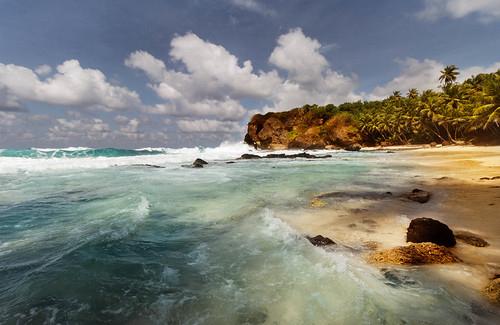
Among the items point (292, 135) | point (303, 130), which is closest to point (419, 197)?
point (292, 135)

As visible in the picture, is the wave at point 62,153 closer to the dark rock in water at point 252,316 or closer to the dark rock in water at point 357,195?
the dark rock in water at point 357,195

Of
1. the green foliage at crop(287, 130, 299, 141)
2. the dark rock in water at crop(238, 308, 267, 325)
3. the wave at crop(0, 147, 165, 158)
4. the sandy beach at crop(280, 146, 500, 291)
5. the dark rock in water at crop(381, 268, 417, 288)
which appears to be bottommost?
the dark rock in water at crop(238, 308, 267, 325)

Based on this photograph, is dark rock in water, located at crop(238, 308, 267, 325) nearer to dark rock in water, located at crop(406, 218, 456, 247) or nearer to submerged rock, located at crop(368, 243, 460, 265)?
submerged rock, located at crop(368, 243, 460, 265)

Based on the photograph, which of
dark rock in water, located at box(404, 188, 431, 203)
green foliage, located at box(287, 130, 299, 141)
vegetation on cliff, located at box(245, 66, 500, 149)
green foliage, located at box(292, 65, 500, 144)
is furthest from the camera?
green foliage, located at box(287, 130, 299, 141)

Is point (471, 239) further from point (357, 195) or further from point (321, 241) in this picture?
point (357, 195)

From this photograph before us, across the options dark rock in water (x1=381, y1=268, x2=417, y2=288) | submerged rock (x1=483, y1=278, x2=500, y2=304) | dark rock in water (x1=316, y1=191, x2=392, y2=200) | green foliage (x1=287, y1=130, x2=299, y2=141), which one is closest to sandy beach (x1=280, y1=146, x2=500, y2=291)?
dark rock in water (x1=316, y1=191, x2=392, y2=200)

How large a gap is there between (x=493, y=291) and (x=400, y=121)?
252ft

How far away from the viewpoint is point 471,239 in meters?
8.02

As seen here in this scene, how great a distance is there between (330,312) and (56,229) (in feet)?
31.9

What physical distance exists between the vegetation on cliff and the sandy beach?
36.8 meters

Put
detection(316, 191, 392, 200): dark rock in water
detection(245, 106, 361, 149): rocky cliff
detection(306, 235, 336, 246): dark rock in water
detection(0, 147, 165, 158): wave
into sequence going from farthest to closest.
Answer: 1. detection(245, 106, 361, 149): rocky cliff
2. detection(0, 147, 165, 158): wave
3. detection(316, 191, 392, 200): dark rock in water
4. detection(306, 235, 336, 246): dark rock in water

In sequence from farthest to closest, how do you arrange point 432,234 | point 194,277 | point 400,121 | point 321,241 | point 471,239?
point 400,121
point 321,241
point 471,239
point 432,234
point 194,277

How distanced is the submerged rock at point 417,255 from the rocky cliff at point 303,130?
78438 millimetres

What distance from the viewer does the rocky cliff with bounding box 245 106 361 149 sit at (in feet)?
283
